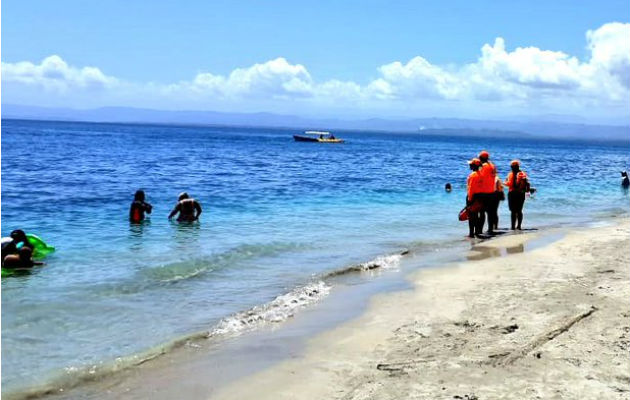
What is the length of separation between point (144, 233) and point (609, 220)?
14190 mm

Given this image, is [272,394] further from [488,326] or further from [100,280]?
[100,280]

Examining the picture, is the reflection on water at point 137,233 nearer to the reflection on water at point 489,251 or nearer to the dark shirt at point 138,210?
the dark shirt at point 138,210

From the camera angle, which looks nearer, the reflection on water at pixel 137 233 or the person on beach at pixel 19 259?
the person on beach at pixel 19 259

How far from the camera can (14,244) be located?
10.5 metres

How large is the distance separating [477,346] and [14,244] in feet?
27.4

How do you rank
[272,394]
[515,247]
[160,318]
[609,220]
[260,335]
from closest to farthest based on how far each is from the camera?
[272,394]
[260,335]
[160,318]
[515,247]
[609,220]

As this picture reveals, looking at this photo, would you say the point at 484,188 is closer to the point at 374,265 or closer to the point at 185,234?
the point at 374,265

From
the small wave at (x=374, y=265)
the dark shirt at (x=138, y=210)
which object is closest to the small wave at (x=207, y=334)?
the small wave at (x=374, y=265)

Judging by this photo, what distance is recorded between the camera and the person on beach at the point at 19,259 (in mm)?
10188

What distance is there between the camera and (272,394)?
523 cm

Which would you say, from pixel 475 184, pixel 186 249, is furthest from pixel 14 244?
pixel 475 184

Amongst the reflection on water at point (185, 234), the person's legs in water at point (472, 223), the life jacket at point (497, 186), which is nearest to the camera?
the reflection on water at point (185, 234)

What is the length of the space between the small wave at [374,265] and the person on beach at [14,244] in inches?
215

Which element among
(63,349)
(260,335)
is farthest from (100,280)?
(260,335)
